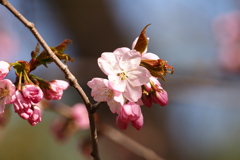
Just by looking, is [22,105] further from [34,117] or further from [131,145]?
[131,145]

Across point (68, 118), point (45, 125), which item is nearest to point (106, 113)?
point (68, 118)

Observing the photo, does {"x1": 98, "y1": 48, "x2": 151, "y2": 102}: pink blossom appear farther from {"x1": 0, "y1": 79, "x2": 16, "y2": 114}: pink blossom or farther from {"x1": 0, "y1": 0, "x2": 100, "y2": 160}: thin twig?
{"x1": 0, "y1": 79, "x2": 16, "y2": 114}: pink blossom

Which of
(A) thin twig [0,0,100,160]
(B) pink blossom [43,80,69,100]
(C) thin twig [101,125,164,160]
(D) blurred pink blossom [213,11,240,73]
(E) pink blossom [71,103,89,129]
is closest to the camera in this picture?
(A) thin twig [0,0,100,160]

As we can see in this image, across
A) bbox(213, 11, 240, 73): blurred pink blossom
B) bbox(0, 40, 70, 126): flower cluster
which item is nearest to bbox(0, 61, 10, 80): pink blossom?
bbox(0, 40, 70, 126): flower cluster

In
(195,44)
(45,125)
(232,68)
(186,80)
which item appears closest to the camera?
(186,80)

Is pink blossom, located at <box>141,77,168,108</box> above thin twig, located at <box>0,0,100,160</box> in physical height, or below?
below

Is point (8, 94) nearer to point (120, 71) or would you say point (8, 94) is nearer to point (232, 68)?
point (120, 71)
